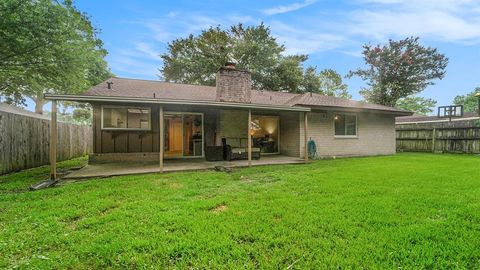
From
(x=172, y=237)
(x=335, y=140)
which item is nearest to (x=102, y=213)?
(x=172, y=237)

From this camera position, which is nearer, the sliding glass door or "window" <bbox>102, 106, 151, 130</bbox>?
"window" <bbox>102, 106, 151, 130</bbox>

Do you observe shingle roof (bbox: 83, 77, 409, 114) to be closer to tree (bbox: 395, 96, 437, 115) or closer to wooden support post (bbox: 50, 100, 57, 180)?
wooden support post (bbox: 50, 100, 57, 180)

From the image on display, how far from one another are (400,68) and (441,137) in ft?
27.7

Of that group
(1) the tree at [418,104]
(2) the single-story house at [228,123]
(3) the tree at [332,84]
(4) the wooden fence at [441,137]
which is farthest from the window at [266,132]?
(1) the tree at [418,104]

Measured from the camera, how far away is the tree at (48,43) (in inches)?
308

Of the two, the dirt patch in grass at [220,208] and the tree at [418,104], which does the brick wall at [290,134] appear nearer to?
the dirt patch in grass at [220,208]

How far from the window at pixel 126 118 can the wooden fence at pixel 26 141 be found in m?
2.11

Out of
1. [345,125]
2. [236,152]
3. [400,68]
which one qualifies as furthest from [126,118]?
[400,68]

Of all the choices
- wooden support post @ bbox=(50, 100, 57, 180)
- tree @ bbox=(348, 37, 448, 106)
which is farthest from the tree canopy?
wooden support post @ bbox=(50, 100, 57, 180)

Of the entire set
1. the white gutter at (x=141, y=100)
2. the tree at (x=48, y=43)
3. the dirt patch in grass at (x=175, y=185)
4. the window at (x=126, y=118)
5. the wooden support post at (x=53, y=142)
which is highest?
the tree at (x=48, y=43)

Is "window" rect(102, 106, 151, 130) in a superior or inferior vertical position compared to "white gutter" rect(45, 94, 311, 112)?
inferior

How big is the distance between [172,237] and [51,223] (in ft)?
5.80

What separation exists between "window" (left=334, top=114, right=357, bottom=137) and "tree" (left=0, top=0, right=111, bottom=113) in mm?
11516

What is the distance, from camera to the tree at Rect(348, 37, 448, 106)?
17.9m
